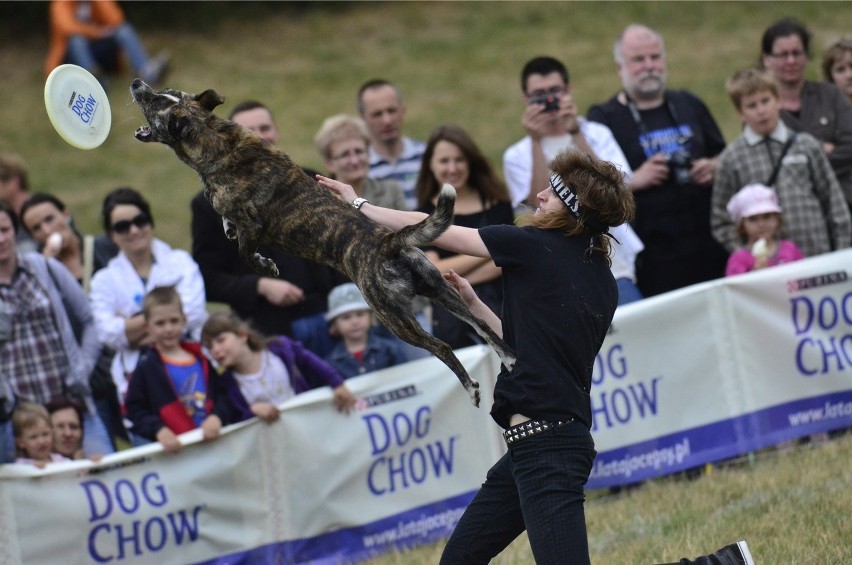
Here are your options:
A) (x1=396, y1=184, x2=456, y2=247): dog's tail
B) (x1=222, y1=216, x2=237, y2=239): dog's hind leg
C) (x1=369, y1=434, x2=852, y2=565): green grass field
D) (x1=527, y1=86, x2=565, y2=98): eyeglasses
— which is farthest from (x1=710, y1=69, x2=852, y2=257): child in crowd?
(x1=222, y1=216, x2=237, y2=239): dog's hind leg

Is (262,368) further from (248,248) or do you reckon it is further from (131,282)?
(248,248)

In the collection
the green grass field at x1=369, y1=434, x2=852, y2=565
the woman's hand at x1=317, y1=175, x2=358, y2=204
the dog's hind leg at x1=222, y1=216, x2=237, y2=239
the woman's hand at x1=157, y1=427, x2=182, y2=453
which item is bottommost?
the green grass field at x1=369, y1=434, x2=852, y2=565

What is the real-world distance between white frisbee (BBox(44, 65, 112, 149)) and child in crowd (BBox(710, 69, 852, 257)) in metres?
4.74

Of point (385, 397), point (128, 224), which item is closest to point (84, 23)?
point (128, 224)

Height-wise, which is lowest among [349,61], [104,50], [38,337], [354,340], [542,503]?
[542,503]

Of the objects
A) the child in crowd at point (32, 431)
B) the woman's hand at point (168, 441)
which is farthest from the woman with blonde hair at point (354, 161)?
the child in crowd at point (32, 431)

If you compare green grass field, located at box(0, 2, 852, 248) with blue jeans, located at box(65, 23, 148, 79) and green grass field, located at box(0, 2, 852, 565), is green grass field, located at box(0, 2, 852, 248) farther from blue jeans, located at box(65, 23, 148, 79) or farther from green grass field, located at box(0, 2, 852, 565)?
blue jeans, located at box(65, 23, 148, 79)

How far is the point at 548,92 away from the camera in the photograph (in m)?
8.23

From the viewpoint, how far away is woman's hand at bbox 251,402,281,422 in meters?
7.01

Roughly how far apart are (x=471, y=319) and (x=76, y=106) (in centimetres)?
170

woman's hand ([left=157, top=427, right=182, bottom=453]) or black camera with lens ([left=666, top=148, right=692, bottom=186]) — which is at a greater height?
black camera with lens ([left=666, top=148, right=692, bottom=186])

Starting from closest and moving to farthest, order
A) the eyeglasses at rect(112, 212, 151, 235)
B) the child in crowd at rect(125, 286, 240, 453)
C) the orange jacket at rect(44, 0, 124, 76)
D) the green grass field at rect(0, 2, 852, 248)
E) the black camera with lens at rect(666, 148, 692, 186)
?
the child in crowd at rect(125, 286, 240, 453), the eyeglasses at rect(112, 212, 151, 235), the black camera with lens at rect(666, 148, 692, 186), the orange jacket at rect(44, 0, 124, 76), the green grass field at rect(0, 2, 852, 248)

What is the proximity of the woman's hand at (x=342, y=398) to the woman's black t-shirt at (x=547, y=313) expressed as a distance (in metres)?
2.75

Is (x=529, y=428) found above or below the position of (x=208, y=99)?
below
